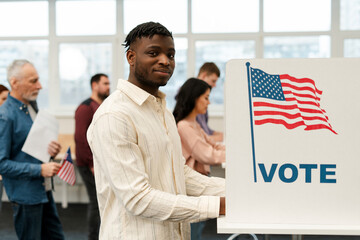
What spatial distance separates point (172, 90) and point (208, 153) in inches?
146

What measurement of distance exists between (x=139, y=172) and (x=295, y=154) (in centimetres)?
44

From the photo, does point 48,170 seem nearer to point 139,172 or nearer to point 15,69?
point 15,69

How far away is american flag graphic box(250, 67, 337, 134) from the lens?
126cm

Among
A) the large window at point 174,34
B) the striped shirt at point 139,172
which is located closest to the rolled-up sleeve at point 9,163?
the striped shirt at point 139,172

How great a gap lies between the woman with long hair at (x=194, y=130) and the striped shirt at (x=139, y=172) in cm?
119

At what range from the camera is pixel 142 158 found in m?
1.35

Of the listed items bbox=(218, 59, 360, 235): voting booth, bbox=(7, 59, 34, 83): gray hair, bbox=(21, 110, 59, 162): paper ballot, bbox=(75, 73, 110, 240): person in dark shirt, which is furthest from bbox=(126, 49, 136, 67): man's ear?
bbox=(75, 73, 110, 240): person in dark shirt

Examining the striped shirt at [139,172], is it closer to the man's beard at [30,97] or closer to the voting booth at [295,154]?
the voting booth at [295,154]

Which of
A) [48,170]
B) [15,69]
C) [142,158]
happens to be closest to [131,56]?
[142,158]

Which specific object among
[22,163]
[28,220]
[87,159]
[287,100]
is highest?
[287,100]

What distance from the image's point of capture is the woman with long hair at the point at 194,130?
2719mm

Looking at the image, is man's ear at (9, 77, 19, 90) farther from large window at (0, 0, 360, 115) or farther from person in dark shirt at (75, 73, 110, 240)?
large window at (0, 0, 360, 115)

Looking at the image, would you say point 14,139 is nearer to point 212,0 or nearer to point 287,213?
point 287,213

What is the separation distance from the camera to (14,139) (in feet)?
7.89
